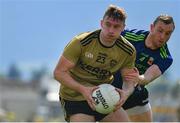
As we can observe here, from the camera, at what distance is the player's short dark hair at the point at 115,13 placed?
10828mm

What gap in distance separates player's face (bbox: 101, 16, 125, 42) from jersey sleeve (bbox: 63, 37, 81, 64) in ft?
1.27

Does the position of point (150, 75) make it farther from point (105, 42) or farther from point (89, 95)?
point (89, 95)

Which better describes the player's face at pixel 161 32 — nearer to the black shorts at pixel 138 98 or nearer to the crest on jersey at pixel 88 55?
the black shorts at pixel 138 98

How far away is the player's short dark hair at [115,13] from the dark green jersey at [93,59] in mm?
370

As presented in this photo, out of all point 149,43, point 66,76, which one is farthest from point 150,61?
point 66,76

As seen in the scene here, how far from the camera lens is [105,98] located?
35.9 ft

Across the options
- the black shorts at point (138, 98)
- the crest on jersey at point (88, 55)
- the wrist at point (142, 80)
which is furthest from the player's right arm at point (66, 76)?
the black shorts at point (138, 98)

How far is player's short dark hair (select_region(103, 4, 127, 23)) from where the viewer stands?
10.8 m

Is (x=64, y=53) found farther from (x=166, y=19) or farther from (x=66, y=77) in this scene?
(x=166, y=19)

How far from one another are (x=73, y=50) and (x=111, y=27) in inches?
23.5

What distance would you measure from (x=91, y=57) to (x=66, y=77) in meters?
0.43

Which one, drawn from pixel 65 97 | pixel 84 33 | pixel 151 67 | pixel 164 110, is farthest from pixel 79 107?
pixel 164 110

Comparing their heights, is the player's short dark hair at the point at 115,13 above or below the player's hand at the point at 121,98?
above

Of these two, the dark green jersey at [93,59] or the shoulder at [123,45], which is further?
the shoulder at [123,45]
